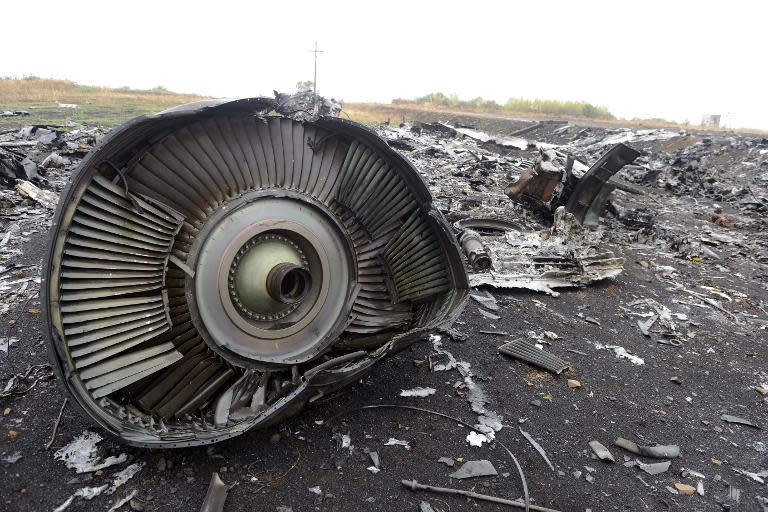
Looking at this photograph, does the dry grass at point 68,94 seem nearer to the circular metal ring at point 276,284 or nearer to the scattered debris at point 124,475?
the circular metal ring at point 276,284

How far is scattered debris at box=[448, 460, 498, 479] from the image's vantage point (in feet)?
8.88

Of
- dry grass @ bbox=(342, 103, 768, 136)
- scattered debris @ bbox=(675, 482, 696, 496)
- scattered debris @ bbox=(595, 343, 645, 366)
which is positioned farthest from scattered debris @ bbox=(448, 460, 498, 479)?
dry grass @ bbox=(342, 103, 768, 136)

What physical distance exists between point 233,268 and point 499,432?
1.94 meters

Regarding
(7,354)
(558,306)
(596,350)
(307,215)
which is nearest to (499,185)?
(558,306)

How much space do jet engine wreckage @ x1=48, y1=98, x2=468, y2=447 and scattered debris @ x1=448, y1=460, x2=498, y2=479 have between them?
0.76 m

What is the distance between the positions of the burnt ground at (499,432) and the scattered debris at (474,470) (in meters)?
0.05

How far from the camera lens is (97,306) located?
2396mm

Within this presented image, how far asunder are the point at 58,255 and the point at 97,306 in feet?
1.00

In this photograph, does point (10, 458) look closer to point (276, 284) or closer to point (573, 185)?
point (276, 284)

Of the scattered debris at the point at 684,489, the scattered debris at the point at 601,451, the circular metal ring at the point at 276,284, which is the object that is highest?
the circular metal ring at the point at 276,284

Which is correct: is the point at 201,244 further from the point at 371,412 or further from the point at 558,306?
the point at 558,306

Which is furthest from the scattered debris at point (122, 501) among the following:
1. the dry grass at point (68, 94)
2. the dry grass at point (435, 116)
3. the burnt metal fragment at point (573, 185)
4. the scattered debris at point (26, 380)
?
the dry grass at point (435, 116)

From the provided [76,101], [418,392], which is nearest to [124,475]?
[418,392]

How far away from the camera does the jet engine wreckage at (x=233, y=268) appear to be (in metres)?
2.37
